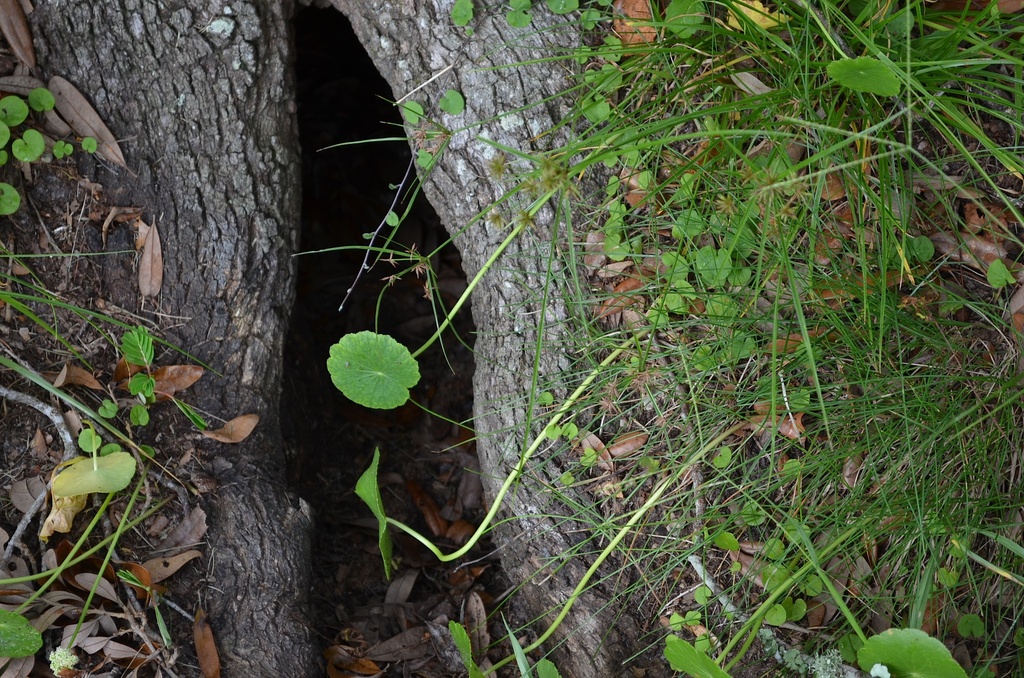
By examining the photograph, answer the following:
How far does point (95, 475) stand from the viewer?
5.61 feet

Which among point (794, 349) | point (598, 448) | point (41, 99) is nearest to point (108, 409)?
point (41, 99)

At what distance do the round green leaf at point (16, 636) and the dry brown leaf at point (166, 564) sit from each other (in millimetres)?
247

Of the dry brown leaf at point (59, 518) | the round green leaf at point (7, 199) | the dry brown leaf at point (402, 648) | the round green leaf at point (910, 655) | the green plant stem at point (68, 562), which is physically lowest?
the dry brown leaf at point (402, 648)

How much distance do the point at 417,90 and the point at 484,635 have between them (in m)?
1.44

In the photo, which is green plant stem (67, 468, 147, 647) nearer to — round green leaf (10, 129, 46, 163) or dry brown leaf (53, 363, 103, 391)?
dry brown leaf (53, 363, 103, 391)

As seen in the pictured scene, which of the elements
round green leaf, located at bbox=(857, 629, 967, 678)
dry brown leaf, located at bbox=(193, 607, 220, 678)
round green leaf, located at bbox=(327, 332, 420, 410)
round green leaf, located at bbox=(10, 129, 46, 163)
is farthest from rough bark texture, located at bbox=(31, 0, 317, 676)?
round green leaf, located at bbox=(857, 629, 967, 678)

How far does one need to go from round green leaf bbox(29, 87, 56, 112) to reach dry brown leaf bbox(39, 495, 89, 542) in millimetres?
937

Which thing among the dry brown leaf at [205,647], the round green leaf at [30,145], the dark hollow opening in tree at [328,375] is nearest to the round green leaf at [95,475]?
the dry brown leaf at [205,647]

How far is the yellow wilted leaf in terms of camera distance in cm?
165

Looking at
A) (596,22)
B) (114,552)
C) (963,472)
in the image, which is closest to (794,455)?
(963,472)

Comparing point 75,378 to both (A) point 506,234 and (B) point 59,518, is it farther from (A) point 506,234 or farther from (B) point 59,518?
(A) point 506,234

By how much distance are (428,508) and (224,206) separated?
109 centimetres

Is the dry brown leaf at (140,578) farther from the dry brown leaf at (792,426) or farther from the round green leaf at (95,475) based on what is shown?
the dry brown leaf at (792,426)

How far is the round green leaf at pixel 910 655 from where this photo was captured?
138 centimetres
